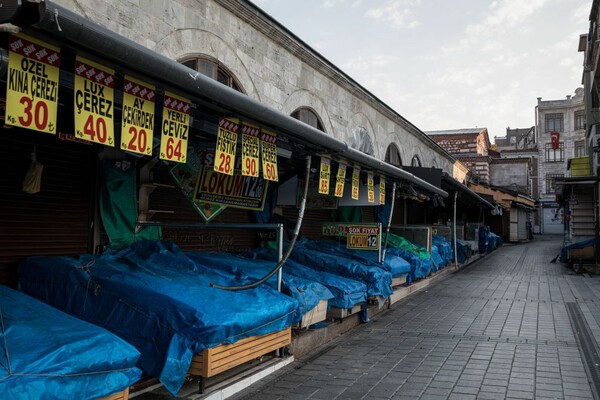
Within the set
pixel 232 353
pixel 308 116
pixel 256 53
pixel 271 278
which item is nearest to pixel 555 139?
pixel 308 116

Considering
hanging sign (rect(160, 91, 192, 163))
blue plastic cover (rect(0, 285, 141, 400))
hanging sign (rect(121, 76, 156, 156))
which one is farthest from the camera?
hanging sign (rect(160, 91, 192, 163))

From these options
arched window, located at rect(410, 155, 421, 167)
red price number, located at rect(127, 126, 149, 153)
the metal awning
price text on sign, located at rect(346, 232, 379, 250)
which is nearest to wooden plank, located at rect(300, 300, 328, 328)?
the metal awning

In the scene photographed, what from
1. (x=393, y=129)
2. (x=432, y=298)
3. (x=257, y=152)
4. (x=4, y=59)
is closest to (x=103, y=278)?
(x=257, y=152)

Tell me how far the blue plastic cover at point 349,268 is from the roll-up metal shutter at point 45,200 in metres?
4.48

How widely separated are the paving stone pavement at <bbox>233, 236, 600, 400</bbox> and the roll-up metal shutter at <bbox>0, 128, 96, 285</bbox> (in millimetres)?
2743

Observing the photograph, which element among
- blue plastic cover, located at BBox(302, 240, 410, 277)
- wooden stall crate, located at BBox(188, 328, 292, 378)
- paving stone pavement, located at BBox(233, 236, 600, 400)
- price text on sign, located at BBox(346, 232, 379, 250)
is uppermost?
price text on sign, located at BBox(346, 232, 379, 250)

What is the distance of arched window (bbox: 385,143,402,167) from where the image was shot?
1954cm

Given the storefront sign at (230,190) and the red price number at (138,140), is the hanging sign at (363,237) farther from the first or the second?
the red price number at (138,140)

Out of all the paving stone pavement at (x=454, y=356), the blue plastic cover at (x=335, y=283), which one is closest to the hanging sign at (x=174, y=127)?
the paving stone pavement at (x=454, y=356)

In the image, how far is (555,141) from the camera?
195 feet

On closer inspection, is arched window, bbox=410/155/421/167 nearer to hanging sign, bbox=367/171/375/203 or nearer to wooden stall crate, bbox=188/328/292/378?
hanging sign, bbox=367/171/375/203

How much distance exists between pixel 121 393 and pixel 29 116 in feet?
7.23

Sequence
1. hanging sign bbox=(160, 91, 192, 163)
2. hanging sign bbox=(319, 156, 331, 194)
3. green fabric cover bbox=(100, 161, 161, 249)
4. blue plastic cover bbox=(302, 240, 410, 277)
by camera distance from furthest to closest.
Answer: blue plastic cover bbox=(302, 240, 410, 277) < hanging sign bbox=(319, 156, 331, 194) < green fabric cover bbox=(100, 161, 161, 249) < hanging sign bbox=(160, 91, 192, 163)

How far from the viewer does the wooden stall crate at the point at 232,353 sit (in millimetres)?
4723
